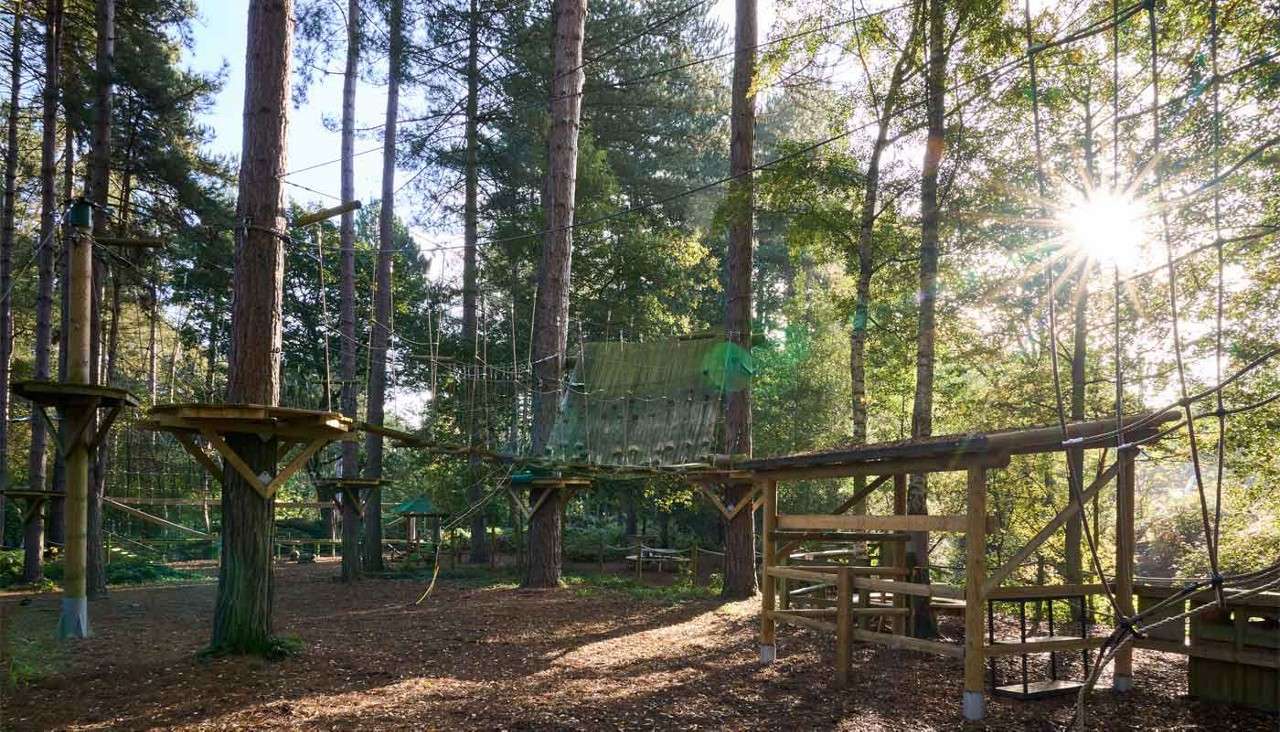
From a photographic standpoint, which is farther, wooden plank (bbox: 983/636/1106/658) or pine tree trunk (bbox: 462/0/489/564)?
pine tree trunk (bbox: 462/0/489/564)

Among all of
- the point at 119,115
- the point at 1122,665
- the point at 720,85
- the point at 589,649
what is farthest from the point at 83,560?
the point at 720,85

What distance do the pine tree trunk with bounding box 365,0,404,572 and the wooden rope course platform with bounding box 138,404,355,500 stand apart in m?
8.74

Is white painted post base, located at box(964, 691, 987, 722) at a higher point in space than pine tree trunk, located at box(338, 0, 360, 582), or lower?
lower

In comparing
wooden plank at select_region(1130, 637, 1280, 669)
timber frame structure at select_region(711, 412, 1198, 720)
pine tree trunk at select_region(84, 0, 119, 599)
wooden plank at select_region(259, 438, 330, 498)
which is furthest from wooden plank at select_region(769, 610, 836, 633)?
pine tree trunk at select_region(84, 0, 119, 599)

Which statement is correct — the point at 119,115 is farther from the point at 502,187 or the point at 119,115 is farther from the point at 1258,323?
the point at 1258,323

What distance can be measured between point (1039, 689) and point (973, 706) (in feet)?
3.20

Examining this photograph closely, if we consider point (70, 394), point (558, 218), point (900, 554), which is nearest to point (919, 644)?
point (900, 554)

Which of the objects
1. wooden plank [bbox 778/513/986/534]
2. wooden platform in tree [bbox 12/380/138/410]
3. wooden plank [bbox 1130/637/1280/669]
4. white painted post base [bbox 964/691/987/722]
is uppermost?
wooden platform in tree [bbox 12/380/138/410]

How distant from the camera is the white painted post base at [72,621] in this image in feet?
27.7

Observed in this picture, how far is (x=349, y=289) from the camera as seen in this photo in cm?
1648

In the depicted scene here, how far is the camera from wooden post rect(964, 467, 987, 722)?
5750 millimetres

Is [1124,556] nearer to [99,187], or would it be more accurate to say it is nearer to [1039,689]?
[1039,689]

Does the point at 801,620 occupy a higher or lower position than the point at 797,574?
lower

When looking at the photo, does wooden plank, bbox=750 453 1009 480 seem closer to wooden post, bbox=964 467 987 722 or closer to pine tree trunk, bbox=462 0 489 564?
wooden post, bbox=964 467 987 722
